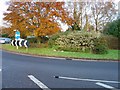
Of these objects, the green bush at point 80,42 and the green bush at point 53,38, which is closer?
the green bush at point 80,42

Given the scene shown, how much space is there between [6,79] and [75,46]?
1534 cm

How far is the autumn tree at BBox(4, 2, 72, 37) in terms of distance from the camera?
A: 26.6m

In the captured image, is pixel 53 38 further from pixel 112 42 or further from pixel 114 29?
pixel 114 29

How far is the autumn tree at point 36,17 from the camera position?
26594 millimetres

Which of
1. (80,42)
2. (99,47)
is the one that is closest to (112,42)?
(80,42)

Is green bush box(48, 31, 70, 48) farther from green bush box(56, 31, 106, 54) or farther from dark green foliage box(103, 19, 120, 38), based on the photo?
dark green foliage box(103, 19, 120, 38)

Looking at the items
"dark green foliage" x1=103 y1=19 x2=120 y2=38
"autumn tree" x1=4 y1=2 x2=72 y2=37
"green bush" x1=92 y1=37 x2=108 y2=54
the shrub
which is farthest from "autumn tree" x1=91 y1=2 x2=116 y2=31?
"green bush" x1=92 y1=37 x2=108 y2=54

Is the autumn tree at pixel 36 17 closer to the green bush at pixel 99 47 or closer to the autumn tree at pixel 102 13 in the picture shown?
the green bush at pixel 99 47

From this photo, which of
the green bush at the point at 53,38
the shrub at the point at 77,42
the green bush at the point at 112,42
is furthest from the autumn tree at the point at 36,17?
the green bush at the point at 112,42

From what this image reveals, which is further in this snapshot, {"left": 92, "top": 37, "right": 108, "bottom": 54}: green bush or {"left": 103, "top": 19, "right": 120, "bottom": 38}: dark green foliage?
{"left": 103, "top": 19, "right": 120, "bottom": 38}: dark green foliage

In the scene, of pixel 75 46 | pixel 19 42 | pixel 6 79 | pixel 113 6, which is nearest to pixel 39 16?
pixel 19 42

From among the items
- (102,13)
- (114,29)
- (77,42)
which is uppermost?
(102,13)

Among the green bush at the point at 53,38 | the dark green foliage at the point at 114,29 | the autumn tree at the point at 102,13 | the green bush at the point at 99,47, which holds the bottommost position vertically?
the green bush at the point at 99,47

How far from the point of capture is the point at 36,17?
87.7ft
